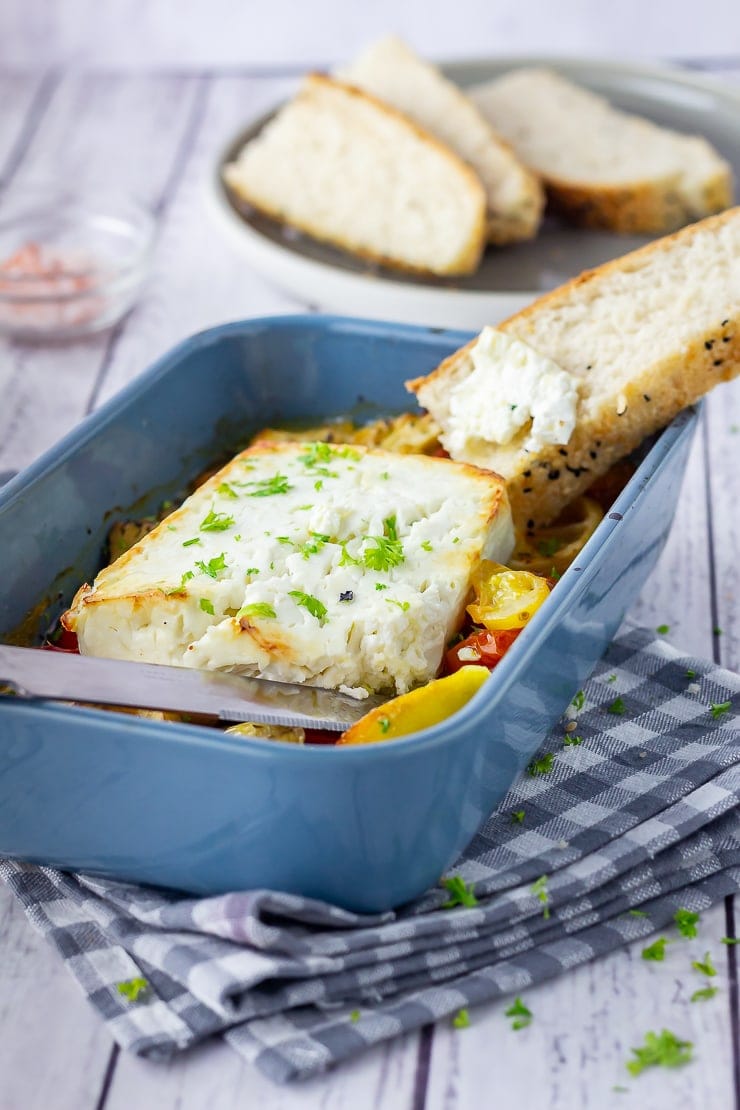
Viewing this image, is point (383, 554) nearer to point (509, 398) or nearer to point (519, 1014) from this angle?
point (509, 398)

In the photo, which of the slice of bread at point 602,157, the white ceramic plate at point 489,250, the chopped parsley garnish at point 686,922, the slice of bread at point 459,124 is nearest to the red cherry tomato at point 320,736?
the chopped parsley garnish at point 686,922

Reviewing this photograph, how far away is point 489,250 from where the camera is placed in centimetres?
469

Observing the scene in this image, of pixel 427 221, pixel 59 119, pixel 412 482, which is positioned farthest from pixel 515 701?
pixel 59 119

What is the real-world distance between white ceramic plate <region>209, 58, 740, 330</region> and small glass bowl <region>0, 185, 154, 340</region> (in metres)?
0.39

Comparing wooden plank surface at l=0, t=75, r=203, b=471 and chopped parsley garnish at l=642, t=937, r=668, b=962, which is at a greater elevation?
wooden plank surface at l=0, t=75, r=203, b=471

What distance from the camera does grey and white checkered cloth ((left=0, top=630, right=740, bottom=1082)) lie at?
2.16m

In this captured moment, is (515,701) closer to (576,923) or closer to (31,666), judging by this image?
(576,923)

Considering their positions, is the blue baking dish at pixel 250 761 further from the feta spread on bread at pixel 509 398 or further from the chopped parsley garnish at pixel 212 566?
the chopped parsley garnish at pixel 212 566

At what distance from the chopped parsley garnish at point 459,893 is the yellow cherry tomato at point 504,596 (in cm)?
47

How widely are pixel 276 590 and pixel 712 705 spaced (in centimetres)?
98

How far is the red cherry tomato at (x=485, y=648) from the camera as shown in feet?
8.32

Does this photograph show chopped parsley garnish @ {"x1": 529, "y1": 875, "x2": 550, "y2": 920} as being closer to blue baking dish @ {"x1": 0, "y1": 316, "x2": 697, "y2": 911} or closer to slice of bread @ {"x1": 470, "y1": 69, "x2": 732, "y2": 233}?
blue baking dish @ {"x1": 0, "y1": 316, "x2": 697, "y2": 911}

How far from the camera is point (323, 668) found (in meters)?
2.42

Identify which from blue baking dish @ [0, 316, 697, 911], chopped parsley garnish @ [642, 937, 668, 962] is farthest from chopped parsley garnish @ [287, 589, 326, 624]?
chopped parsley garnish @ [642, 937, 668, 962]
